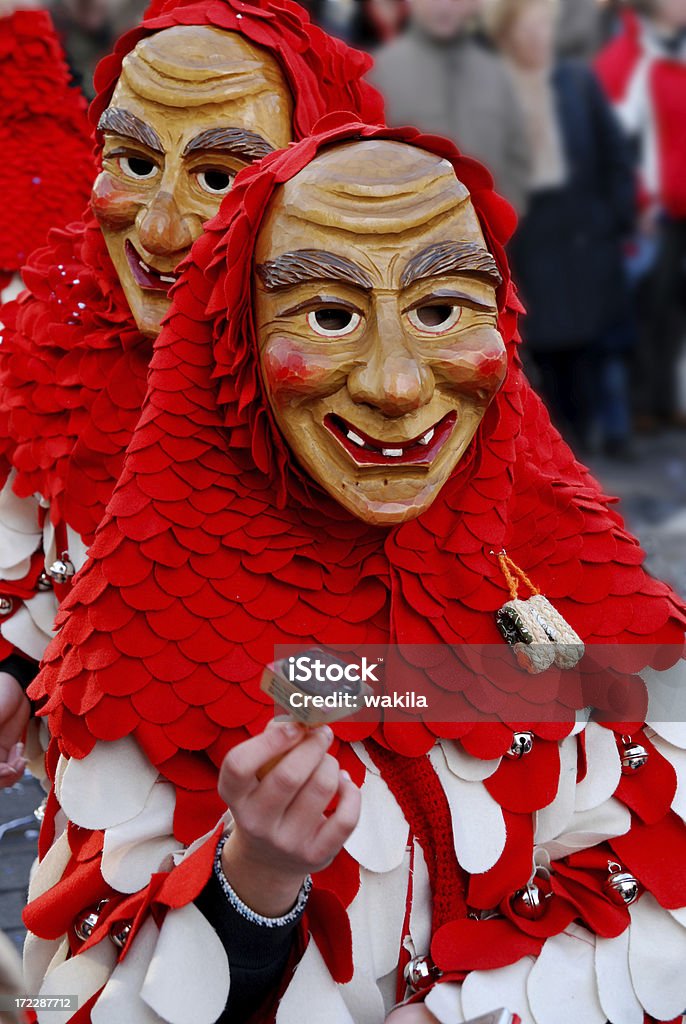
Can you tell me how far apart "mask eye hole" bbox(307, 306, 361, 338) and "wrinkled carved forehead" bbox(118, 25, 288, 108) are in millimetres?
851

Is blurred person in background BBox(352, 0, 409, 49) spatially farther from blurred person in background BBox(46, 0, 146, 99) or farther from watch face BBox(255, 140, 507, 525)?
watch face BBox(255, 140, 507, 525)

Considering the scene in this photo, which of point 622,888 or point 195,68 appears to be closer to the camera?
point 622,888

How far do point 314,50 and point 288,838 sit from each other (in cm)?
159

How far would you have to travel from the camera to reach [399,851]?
192cm

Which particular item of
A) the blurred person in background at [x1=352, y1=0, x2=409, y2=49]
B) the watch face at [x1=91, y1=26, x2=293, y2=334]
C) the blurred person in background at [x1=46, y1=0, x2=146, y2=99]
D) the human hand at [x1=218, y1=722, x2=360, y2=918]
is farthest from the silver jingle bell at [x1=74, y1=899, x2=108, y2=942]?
the blurred person in background at [x1=352, y1=0, x2=409, y2=49]

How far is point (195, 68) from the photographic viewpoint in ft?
8.46

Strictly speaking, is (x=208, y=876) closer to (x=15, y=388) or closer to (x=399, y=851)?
(x=399, y=851)

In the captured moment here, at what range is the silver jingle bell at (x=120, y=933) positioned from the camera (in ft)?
6.07

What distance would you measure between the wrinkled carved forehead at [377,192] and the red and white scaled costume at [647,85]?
186 inches

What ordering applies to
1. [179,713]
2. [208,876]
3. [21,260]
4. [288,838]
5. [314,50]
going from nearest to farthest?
[288,838]
[208,876]
[179,713]
[314,50]
[21,260]

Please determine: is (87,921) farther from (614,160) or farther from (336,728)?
(614,160)

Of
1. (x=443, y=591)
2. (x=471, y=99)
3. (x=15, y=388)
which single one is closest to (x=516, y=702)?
(x=443, y=591)

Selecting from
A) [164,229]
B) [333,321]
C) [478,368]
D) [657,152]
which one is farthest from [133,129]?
[657,152]

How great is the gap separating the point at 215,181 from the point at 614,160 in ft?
13.5
